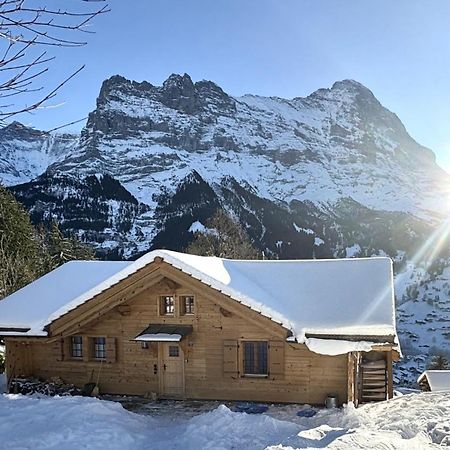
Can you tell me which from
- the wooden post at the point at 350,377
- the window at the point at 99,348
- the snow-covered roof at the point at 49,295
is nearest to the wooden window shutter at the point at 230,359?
the wooden post at the point at 350,377

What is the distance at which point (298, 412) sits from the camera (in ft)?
47.9

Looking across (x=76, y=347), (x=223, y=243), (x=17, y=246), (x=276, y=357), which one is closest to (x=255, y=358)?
(x=276, y=357)

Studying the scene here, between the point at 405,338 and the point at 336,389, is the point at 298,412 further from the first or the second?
the point at 405,338

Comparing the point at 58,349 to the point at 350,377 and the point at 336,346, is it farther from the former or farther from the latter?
the point at 350,377

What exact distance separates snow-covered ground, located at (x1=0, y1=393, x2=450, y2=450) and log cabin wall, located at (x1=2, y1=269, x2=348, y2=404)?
120 centimetres

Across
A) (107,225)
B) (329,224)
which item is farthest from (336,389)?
(329,224)

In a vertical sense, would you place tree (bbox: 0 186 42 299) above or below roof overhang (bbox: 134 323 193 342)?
above

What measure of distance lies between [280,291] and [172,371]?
4709 mm

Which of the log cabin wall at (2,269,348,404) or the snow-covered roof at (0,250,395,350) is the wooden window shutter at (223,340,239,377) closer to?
the log cabin wall at (2,269,348,404)

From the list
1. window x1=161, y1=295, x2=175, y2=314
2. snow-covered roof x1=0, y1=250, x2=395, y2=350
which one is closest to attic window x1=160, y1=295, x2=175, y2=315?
window x1=161, y1=295, x2=175, y2=314

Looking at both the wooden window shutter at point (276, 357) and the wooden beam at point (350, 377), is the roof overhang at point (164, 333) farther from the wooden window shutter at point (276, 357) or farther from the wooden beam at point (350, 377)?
the wooden beam at point (350, 377)

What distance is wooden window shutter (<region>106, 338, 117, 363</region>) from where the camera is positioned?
55.8 ft

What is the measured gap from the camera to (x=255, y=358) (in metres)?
16.1

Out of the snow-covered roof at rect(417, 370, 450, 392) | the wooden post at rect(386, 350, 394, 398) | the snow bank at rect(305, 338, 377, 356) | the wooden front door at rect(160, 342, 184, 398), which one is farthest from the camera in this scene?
the snow-covered roof at rect(417, 370, 450, 392)
